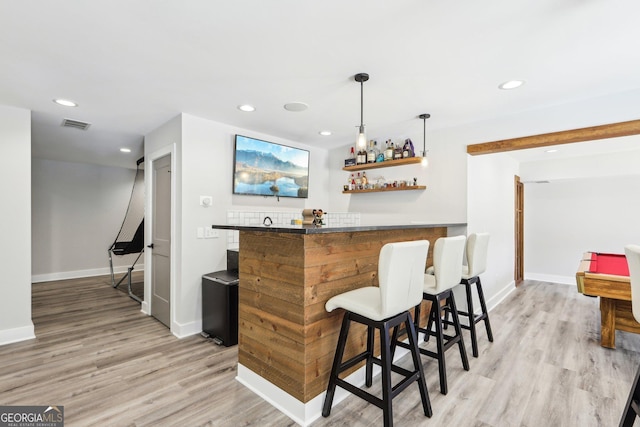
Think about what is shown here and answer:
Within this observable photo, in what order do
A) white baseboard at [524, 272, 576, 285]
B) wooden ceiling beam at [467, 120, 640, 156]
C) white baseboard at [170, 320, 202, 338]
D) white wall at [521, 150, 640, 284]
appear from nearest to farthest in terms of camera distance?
1. wooden ceiling beam at [467, 120, 640, 156]
2. white baseboard at [170, 320, 202, 338]
3. white wall at [521, 150, 640, 284]
4. white baseboard at [524, 272, 576, 285]

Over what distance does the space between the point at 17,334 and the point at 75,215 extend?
3746 millimetres

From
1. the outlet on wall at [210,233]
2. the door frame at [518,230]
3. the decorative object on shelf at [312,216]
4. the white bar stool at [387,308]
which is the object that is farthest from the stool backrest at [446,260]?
the door frame at [518,230]

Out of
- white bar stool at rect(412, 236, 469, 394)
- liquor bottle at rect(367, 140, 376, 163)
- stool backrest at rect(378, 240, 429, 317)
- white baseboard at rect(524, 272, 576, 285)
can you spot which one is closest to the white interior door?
liquor bottle at rect(367, 140, 376, 163)

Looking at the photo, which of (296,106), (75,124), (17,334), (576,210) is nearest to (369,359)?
(296,106)

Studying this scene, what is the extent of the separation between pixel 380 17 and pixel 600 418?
2738 millimetres

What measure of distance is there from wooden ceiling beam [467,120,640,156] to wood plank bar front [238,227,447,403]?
2.00 meters

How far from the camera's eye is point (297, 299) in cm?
187

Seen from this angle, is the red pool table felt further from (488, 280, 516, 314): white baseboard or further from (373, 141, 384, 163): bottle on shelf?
(373, 141, 384, 163): bottle on shelf

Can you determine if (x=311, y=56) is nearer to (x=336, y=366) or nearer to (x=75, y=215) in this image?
(x=336, y=366)

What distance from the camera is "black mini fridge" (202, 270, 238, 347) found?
2939 millimetres

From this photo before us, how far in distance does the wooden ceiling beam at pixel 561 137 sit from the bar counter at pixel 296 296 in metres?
1.99

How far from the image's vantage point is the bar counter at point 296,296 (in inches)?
→ 72.9

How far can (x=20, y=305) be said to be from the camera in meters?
3.07

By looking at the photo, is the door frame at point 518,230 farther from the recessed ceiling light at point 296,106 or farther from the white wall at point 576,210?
the recessed ceiling light at point 296,106
